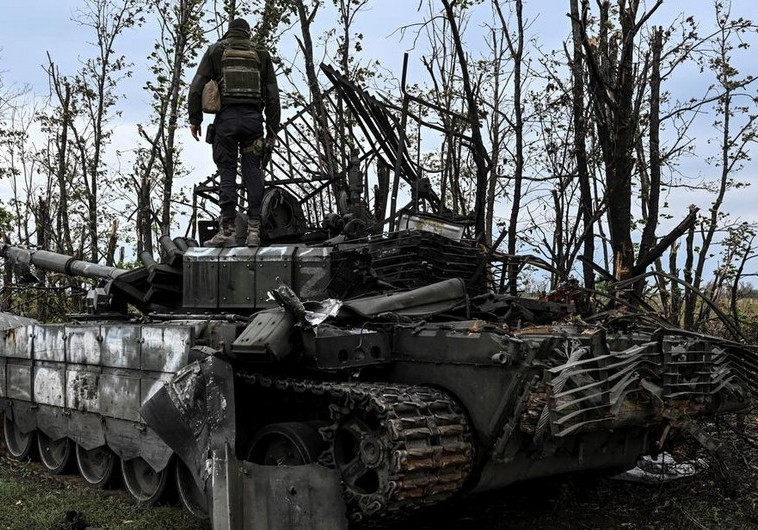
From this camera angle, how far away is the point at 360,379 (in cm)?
727

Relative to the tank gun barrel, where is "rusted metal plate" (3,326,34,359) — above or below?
below

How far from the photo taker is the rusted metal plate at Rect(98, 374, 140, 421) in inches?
356

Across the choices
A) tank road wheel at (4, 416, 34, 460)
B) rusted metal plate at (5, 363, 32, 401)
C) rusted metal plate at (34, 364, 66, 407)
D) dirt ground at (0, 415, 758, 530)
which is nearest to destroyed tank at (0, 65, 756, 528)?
rusted metal plate at (34, 364, 66, 407)

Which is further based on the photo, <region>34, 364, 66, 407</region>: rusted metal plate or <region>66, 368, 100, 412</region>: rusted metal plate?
<region>34, 364, 66, 407</region>: rusted metal plate

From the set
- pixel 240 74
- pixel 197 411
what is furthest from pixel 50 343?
pixel 197 411

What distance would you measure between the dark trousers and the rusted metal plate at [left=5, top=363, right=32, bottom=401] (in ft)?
11.9

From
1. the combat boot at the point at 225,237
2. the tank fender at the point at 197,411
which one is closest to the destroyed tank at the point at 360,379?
the tank fender at the point at 197,411

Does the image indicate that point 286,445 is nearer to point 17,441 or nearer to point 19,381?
point 19,381

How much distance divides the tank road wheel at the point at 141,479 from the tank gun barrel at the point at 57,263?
2338 mm

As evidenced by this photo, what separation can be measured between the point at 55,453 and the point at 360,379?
569 centimetres

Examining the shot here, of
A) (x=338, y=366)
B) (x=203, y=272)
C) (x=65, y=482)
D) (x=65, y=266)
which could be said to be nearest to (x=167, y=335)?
(x=203, y=272)

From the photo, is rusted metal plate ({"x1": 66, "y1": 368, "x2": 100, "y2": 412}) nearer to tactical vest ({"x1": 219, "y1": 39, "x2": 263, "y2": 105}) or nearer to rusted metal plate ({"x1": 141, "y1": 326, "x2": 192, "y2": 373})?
rusted metal plate ({"x1": 141, "y1": 326, "x2": 192, "y2": 373})

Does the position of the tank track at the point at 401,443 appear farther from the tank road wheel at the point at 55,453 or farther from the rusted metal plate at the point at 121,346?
the tank road wheel at the point at 55,453

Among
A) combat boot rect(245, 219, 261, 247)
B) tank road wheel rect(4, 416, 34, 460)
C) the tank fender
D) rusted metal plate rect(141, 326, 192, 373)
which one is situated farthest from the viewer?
tank road wheel rect(4, 416, 34, 460)
